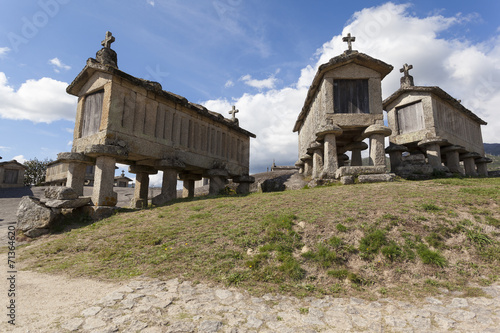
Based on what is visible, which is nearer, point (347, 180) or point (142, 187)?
point (347, 180)

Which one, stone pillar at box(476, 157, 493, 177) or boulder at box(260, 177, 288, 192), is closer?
boulder at box(260, 177, 288, 192)

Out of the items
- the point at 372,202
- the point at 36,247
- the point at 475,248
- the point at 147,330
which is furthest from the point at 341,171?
the point at 36,247

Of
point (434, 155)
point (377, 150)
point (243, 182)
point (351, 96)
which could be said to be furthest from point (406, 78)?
point (243, 182)

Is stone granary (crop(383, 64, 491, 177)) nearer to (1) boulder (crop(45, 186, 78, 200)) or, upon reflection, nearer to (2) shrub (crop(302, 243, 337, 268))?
(2) shrub (crop(302, 243, 337, 268))

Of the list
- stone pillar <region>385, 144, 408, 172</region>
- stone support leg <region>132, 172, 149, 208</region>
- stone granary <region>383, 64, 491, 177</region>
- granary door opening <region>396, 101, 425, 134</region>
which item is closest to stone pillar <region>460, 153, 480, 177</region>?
stone granary <region>383, 64, 491, 177</region>

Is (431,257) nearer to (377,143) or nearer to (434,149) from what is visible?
(377,143)

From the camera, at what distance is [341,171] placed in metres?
10.7

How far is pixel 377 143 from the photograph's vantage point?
36.5 feet

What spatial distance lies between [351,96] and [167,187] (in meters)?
9.41

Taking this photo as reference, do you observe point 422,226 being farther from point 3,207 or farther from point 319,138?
point 3,207

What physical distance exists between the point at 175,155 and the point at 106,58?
4689 millimetres

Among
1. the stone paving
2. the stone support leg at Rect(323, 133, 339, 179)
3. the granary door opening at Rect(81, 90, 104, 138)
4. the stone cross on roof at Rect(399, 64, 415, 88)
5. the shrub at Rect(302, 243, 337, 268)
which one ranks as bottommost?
the stone paving

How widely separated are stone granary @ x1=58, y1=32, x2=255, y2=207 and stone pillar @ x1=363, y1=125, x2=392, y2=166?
279 inches

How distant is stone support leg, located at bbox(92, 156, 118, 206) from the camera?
925cm
